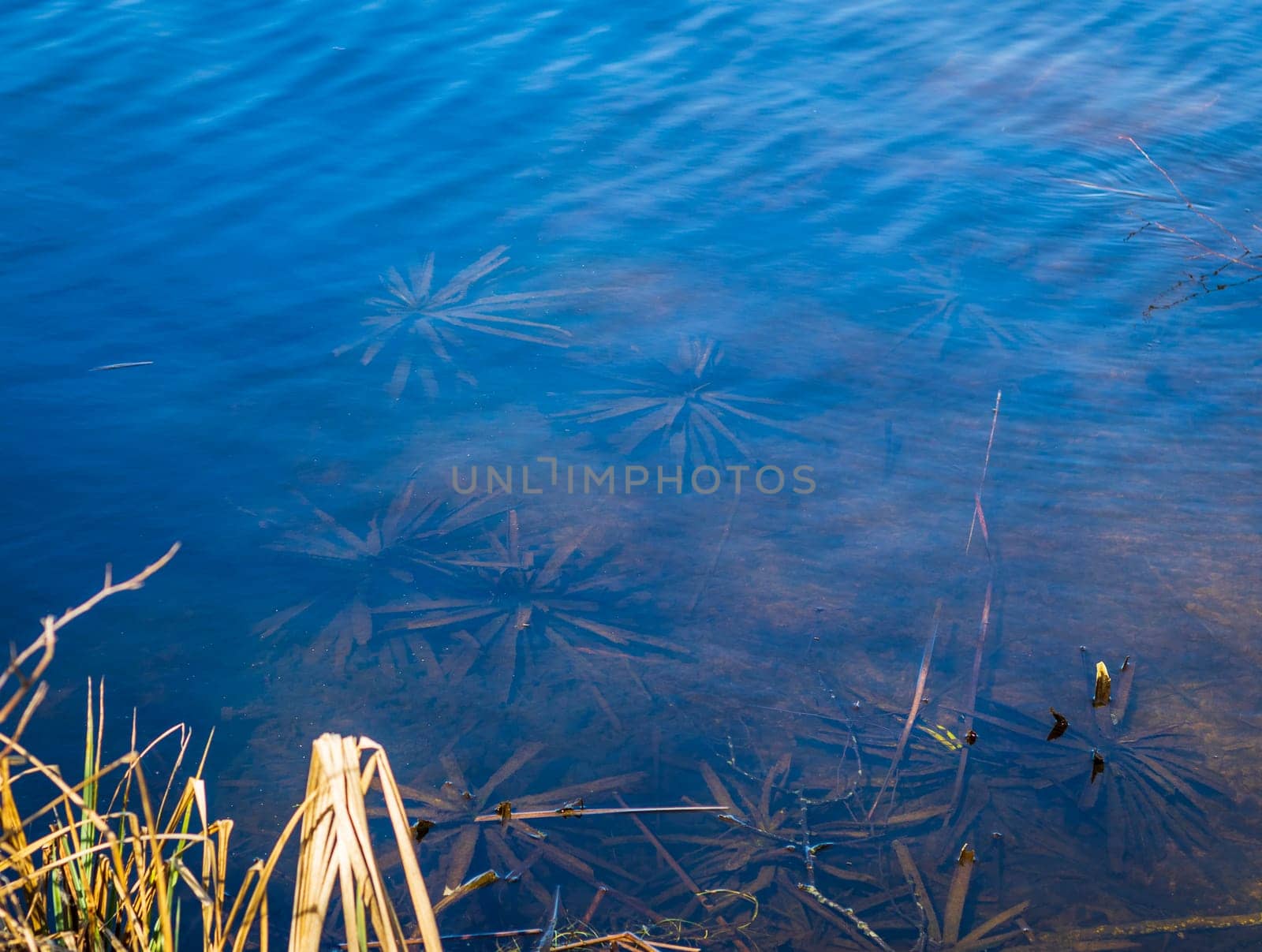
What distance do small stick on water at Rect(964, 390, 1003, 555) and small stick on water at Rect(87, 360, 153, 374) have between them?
2804mm

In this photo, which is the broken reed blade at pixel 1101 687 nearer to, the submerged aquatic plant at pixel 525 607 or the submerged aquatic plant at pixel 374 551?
the submerged aquatic plant at pixel 525 607

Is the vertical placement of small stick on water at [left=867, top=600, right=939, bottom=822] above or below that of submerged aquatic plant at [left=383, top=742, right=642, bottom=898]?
below

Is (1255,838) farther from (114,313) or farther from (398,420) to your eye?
(114,313)

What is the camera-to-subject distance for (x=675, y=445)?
11.2ft

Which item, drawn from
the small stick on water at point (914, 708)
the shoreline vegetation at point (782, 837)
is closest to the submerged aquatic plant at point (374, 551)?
the shoreline vegetation at point (782, 837)

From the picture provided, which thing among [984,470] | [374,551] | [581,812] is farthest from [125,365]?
[984,470]

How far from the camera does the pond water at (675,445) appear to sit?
236 cm

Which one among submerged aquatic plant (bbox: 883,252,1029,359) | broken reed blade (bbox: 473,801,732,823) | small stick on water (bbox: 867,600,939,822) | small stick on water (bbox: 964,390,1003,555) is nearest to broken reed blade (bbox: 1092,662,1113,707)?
small stick on water (bbox: 867,600,939,822)

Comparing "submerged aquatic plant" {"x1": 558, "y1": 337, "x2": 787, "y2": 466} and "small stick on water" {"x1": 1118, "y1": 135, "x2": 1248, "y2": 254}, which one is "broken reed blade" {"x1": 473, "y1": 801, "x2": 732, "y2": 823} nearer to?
"submerged aquatic plant" {"x1": 558, "y1": 337, "x2": 787, "y2": 466}

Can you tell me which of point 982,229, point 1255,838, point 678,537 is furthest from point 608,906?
point 982,229

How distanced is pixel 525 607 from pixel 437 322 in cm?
148

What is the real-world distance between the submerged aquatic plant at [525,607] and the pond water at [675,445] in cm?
1

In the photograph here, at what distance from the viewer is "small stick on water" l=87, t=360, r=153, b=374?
3.64 metres

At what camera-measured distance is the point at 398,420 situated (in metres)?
3.47
